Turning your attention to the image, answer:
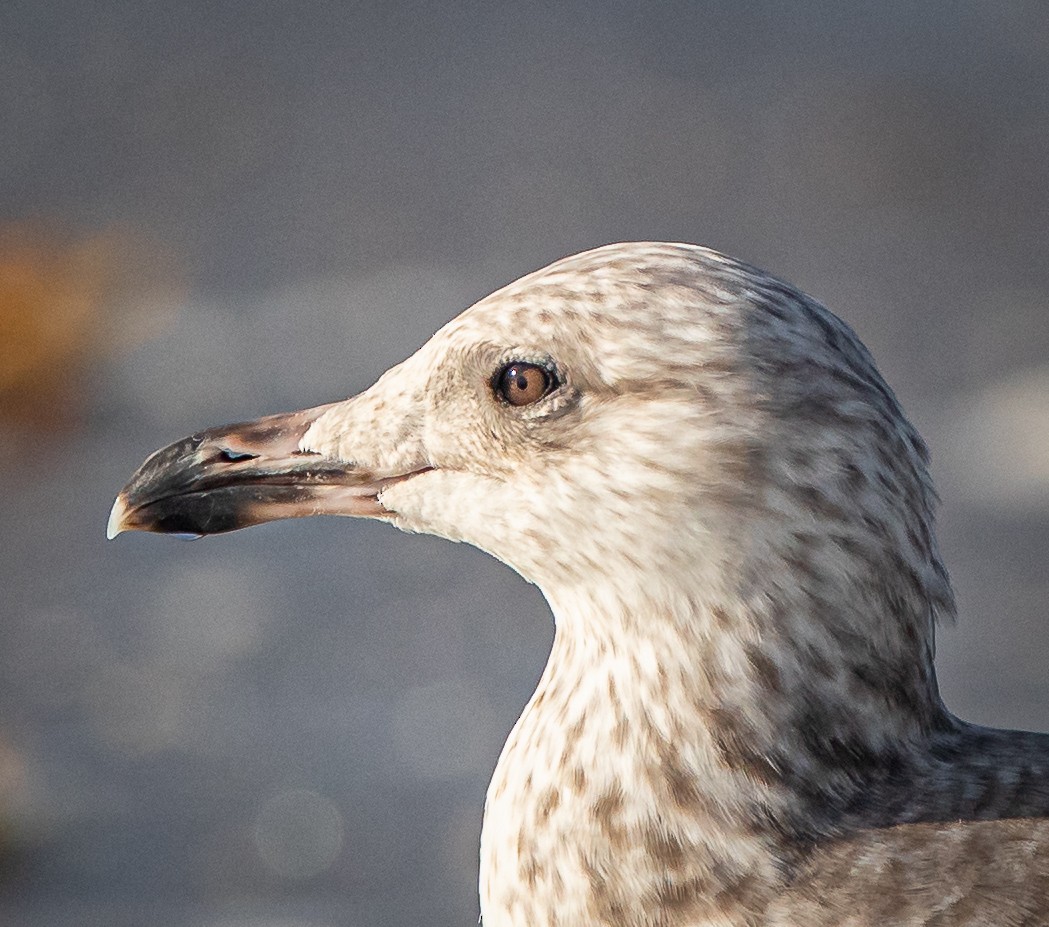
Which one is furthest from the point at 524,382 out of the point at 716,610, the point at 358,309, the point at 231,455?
the point at 358,309

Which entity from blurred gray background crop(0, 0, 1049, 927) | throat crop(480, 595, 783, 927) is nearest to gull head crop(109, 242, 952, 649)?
throat crop(480, 595, 783, 927)

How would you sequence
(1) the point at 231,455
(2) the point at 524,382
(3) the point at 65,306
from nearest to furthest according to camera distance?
1. (2) the point at 524,382
2. (1) the point at 231,455
3. (3) the point at 65,306

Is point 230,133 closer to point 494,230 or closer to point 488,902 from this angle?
point 494,230

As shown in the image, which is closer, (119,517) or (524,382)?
(524,382)

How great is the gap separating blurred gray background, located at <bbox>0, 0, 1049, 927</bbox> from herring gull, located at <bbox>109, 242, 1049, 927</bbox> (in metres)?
2.01

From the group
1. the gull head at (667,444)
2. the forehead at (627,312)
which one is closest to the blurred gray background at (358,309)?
the gull head at (667,444)

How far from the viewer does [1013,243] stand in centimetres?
639

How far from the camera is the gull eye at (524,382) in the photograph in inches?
89.5

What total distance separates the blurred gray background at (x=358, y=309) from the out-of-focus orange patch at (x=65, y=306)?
16 mm

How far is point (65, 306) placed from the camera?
21.9 feet

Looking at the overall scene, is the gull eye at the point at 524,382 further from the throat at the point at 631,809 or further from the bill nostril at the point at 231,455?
the bill nostril at the point at 231,455

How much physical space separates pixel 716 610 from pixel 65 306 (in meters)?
5.00

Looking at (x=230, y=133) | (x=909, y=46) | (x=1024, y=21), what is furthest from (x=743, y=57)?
(x=230, y=133)

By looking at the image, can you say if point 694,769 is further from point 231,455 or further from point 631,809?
point 231,455
